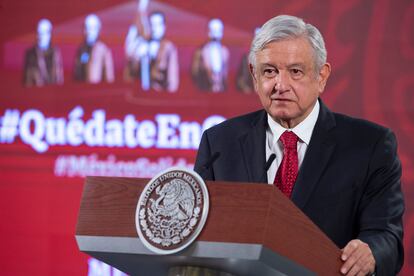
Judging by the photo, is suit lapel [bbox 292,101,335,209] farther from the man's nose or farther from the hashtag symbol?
the hashtag symbol

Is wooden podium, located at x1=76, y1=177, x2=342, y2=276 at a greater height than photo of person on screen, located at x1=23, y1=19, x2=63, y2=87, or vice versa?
photo of person on screen, located at x1=23, y1=19, x2=63, y2=87

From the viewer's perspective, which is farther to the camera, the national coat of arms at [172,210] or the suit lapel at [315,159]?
the suit lapel at [315,159]

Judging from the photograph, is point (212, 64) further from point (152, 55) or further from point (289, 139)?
point (289, 139)

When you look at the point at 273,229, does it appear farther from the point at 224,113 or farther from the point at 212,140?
the point at 224,113

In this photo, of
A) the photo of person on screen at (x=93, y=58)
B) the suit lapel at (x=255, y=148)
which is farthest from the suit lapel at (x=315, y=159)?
the photo of person on screen at (x=93, y=58)

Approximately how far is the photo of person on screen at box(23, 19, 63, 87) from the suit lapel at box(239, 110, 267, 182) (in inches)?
82.1

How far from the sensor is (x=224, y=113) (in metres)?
4.06

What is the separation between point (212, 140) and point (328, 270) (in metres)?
0.73

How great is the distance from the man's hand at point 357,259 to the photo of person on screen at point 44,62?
2664mm

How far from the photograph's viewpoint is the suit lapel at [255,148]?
2.21 meters

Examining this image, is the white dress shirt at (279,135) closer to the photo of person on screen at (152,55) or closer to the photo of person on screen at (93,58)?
the photo of person on screen at (152,55)

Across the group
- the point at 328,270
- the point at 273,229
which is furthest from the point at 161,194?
the point at 328,270

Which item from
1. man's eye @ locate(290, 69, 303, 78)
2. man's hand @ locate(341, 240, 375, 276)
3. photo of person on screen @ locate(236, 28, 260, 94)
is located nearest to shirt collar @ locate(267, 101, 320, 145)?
man's eye @ locate(290, 69, 303, 78)

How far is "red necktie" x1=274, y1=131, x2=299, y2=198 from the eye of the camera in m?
2.18
